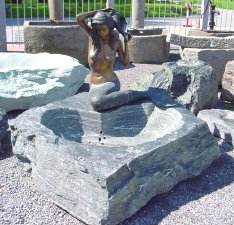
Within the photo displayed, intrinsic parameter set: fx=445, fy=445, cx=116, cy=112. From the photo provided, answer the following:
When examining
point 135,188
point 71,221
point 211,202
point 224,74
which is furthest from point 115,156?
point 224,74

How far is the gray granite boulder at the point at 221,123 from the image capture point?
14.0ft

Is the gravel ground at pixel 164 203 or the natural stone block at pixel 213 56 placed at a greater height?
the natural stone block at pixel 213 56

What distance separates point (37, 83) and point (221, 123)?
7.00ft

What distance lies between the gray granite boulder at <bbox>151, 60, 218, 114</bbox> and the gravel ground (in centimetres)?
112

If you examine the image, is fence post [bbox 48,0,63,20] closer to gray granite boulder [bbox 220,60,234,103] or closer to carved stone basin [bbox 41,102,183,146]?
gray granite boulder [bbox 220,60,234,103]

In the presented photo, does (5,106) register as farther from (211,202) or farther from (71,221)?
(211,202)

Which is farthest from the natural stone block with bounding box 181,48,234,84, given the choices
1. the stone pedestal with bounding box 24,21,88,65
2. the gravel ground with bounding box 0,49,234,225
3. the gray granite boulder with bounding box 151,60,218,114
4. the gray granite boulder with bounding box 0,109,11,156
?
the gray granite boulder with bounding box 0,109,11,156

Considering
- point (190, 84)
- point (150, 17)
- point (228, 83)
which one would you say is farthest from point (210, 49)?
point (150, 17)

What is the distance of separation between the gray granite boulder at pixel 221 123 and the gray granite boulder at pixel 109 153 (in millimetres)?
630

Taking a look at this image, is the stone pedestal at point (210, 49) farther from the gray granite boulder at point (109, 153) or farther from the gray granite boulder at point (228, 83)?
the gray granite boulder at point (109, 153)

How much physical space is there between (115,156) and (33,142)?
74cm

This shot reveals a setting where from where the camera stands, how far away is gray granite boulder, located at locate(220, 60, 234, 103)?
5.32 meters

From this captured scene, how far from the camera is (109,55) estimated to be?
12.4 ft

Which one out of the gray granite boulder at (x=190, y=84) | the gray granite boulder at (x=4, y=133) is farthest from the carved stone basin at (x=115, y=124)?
the gray granite boulder at (x=190, y=84)
